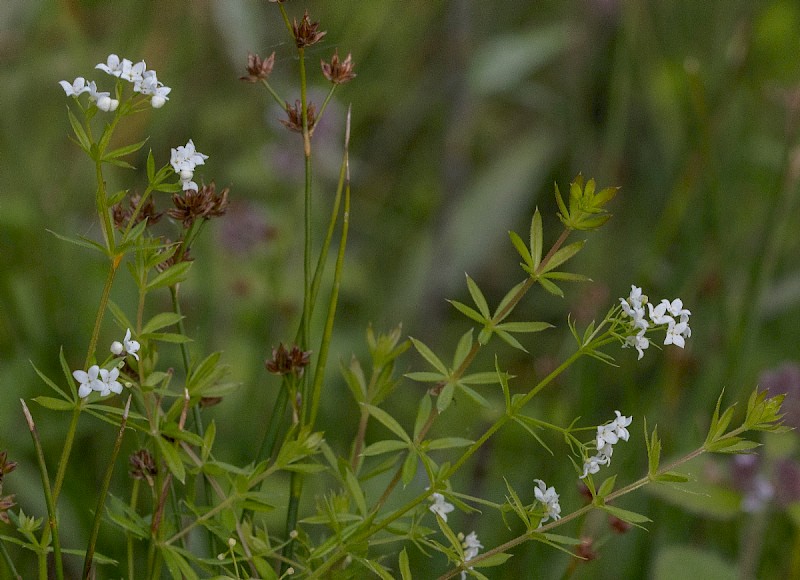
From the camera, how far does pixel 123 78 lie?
49 centimetres

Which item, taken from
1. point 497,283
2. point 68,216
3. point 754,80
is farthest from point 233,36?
point 754,80

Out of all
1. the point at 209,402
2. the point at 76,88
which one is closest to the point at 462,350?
→ the point at 209,402

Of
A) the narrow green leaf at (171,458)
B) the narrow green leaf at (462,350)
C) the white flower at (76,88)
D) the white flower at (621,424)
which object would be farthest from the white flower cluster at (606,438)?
the white flower at (76,88)

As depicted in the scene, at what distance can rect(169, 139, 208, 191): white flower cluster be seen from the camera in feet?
1.63

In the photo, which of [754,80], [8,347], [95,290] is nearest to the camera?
[8,347]

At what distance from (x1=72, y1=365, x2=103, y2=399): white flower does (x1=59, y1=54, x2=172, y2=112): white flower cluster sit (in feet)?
0.42

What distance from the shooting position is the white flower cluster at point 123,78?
1.55 feet

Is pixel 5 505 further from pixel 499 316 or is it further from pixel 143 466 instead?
pixel 499 316

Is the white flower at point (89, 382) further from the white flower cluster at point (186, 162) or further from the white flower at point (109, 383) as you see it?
the white flower cluster at point (186, 162)

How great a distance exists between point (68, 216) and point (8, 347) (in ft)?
1.08

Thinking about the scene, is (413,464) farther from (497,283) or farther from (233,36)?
(233,36)

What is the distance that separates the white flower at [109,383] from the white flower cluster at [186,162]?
0.10 meters

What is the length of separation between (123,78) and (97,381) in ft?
0.51

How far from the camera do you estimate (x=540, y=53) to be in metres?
1.75
